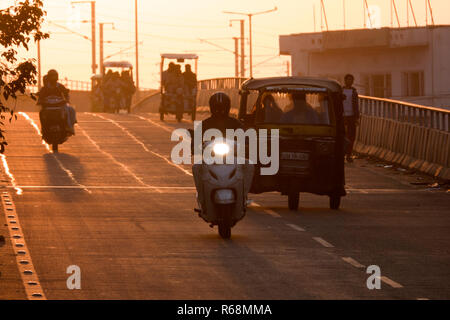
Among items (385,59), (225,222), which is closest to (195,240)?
(225,222)

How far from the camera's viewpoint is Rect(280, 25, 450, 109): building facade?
3383 inches

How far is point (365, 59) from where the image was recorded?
9338cm

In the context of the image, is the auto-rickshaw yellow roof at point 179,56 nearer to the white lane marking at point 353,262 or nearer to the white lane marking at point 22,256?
the white lane marking at point 22,256

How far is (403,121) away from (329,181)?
10156 mm

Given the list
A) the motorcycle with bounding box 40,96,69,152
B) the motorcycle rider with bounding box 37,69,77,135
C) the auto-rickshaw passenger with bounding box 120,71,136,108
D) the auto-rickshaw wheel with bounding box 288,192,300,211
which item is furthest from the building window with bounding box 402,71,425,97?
the auto-rickshaw wheel with bounding box 288,192,300,211

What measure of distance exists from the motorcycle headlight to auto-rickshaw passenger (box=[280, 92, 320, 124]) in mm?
4211

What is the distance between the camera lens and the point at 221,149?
48.0ft

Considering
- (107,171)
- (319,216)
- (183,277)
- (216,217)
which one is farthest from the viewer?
(107,171)

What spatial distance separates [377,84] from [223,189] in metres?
77.5

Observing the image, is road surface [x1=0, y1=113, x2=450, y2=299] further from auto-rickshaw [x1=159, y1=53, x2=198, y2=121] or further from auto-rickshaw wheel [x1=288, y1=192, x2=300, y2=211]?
auto-rickshaw [x1=159, y1=53, x2=198, y2=121]

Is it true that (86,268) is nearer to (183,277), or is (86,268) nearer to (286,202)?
(183,277)

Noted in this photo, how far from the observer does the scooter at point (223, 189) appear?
47.6 feet

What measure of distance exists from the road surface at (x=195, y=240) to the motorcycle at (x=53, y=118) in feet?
10.4
